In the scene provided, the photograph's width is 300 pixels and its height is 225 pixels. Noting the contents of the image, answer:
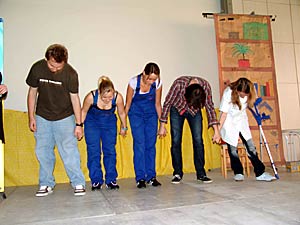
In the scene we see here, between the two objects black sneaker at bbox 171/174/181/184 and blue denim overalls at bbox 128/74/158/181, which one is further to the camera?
black sneaker at bbox 171/174/181/184

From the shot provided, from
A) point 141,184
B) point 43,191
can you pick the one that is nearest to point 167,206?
point 141,184

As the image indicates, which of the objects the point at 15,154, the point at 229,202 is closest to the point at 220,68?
the point at 229,202

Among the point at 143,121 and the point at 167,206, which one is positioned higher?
the point at 143,121

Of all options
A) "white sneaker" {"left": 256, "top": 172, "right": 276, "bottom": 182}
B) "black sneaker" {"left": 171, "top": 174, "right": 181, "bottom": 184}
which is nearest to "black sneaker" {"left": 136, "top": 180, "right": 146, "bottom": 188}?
"black sneaker" {"left": 171, "top": 174, "right": 181, "bottom": 184}

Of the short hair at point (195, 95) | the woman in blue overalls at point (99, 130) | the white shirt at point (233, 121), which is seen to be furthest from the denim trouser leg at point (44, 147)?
the white shirt at point (233, 121)

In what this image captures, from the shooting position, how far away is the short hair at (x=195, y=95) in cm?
253

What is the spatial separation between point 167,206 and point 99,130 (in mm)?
1031

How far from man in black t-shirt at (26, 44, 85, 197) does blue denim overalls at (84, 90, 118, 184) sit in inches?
5.0

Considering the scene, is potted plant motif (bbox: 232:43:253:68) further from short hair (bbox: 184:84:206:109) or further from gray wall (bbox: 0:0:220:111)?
short hair (bbox: 184:84:206:109)

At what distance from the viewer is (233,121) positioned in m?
2.89

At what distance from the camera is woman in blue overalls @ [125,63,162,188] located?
2.61 meters

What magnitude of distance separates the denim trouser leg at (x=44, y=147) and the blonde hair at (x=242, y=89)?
5.57 ft

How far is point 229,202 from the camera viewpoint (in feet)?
6.12

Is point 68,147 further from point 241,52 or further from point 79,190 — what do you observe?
point 241,52
